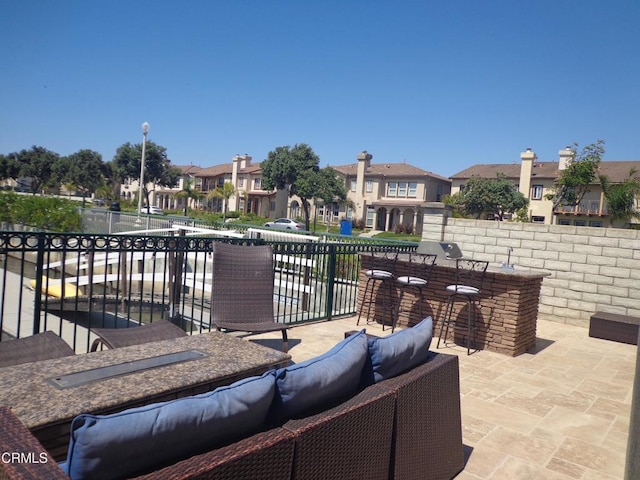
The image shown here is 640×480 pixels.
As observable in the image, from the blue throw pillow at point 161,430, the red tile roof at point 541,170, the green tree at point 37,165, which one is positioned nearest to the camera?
the blue throw pillow at point 161,430

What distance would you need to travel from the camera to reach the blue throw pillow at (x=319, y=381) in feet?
5.99

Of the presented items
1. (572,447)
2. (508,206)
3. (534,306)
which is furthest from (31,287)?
(508,206)

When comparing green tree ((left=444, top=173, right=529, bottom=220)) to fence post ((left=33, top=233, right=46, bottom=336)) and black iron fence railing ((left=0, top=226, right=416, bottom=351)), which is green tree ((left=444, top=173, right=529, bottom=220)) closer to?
black iron fence railing ((left=0, top=226, right=416, bottom=351))

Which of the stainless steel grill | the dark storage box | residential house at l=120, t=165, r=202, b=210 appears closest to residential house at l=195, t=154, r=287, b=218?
residential house at l=120, t=165, r=202, b=210

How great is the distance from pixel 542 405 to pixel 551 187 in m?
39.9

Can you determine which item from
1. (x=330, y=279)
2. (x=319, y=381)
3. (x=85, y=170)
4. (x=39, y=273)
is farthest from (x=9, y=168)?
(x=319, y=381)

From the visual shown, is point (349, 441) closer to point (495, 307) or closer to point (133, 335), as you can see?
point (133, 335)

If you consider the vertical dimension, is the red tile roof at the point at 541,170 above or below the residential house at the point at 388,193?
above

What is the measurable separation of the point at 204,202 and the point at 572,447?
6125cm

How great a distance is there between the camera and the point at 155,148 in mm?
50250

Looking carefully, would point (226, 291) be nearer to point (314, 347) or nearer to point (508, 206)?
point (314, 347)

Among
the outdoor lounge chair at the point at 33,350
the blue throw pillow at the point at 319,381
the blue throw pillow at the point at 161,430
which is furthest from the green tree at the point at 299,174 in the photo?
the blue throw pillow at the point at 161,430
